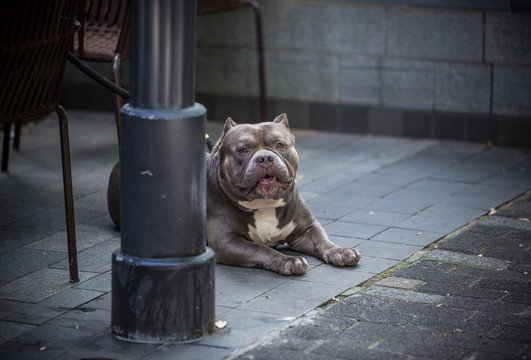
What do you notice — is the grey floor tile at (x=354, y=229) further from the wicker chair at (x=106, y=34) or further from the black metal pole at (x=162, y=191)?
the black metal pole at (x=162, y=191)

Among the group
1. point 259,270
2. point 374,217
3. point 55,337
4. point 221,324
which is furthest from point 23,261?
point 374,217

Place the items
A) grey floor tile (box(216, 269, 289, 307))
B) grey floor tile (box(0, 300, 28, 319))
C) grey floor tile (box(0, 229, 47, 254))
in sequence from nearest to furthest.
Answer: grey floor tile (box(0, 300, 28, 319)), grey floor tile (box(216, 269, 289, 307)), grey floor tile (box(0, 229, 47, 254))

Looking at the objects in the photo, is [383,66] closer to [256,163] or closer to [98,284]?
[256,163]

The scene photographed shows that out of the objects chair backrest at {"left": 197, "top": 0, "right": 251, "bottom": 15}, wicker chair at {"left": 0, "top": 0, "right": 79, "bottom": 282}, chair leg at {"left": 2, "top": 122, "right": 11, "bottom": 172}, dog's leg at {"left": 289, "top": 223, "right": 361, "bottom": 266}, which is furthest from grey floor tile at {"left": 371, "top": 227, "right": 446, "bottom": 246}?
chair leg at {"left": 2, "top": 122, "right": 11, "bottom": 172}

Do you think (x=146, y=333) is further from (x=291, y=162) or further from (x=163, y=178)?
(x=291, y=162)

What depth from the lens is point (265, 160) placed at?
16.4 ft

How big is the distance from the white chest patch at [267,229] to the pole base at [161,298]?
48.2 inches

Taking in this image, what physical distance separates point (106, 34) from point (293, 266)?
9.36ft

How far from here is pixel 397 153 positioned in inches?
315

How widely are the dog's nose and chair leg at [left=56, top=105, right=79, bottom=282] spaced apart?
0.99m

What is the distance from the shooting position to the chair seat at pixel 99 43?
6477mm

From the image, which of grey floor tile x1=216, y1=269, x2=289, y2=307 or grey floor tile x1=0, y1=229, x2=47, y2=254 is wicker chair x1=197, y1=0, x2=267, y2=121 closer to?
grey floor tile x1=0, y1=229, x2=47, y2=254

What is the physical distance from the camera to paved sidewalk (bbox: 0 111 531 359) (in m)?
4.16

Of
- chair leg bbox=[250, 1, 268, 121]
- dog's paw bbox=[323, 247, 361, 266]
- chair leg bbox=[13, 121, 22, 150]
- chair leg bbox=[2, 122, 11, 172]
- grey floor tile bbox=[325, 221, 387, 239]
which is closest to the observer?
dog's paw bbox=[323, 247, 361, 266]
